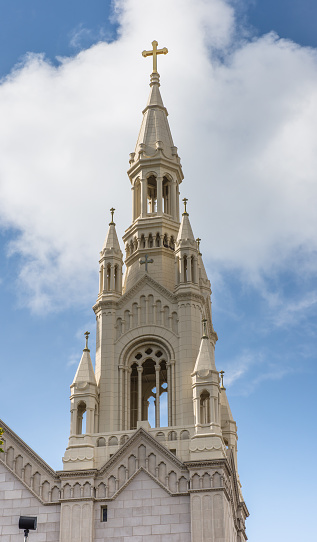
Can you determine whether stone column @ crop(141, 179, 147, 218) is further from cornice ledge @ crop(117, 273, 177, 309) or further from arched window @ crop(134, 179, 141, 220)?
cornice ledge @ crop(117, 273, 177, 309)

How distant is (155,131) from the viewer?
2341 inches

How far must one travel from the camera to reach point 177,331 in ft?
165

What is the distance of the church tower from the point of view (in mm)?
43219

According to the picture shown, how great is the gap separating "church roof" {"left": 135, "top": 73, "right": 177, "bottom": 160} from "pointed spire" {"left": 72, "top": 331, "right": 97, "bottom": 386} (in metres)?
15.6

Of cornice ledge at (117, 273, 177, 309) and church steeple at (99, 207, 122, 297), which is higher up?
church steeple at (99, 207, 122, 297)

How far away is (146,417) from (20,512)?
399 inches

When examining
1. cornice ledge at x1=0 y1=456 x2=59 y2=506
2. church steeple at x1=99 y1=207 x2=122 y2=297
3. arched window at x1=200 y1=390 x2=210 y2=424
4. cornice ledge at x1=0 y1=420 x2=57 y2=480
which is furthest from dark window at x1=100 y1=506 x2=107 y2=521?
church steeple at x1=99 y1=207 x2=122 y2=297

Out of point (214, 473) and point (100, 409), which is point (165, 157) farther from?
point (214, 473)

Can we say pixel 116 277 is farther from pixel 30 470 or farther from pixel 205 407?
pixel 30 470

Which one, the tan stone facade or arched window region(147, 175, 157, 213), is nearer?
the tan stone facade

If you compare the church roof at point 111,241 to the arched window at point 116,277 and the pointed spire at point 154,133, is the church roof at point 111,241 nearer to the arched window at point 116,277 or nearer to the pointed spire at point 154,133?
the arched window at point 116,277

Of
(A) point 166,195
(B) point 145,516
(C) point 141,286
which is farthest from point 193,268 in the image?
(B) point 145,516

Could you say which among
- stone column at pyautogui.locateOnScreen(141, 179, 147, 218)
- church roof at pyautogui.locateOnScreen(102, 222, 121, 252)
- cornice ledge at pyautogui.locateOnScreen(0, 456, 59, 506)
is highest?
stone column at pyautogui.locateOnScreen(141, 179, 147, 218)

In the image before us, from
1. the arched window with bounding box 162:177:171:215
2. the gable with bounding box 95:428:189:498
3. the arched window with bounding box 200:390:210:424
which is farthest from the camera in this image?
the arched window with bounding box 162:177:171:215
